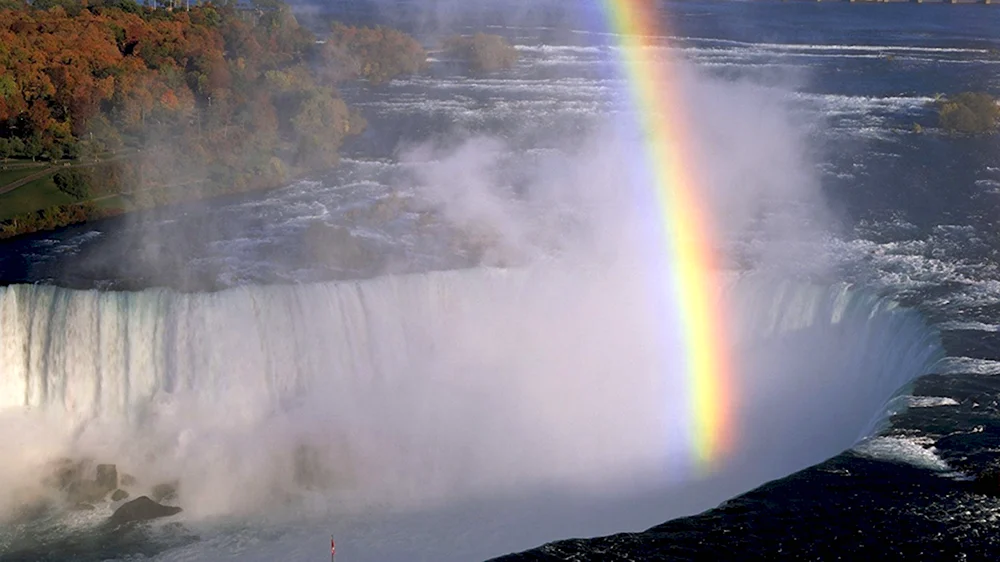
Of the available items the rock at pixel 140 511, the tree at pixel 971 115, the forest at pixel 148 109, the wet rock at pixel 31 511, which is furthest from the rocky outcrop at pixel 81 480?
the tree at pixel 971 115

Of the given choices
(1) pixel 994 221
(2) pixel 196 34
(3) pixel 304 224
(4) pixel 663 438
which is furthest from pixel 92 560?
(2) pixel 196 34

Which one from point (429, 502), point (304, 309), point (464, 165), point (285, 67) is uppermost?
point (285, 67)

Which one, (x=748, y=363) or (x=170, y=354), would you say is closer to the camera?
(x=170, y=354)

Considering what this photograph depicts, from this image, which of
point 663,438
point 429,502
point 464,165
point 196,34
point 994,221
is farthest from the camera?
point 196,34

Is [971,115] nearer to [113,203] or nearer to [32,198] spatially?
[113,203]

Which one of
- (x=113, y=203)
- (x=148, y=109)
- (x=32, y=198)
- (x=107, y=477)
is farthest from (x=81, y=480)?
(x=148, y=109)

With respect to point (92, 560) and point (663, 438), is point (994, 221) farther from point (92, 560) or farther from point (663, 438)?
point (92, 560)

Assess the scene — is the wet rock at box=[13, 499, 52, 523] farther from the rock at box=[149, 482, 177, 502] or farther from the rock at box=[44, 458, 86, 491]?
the rock at box=[149, 482, 177, 502]
